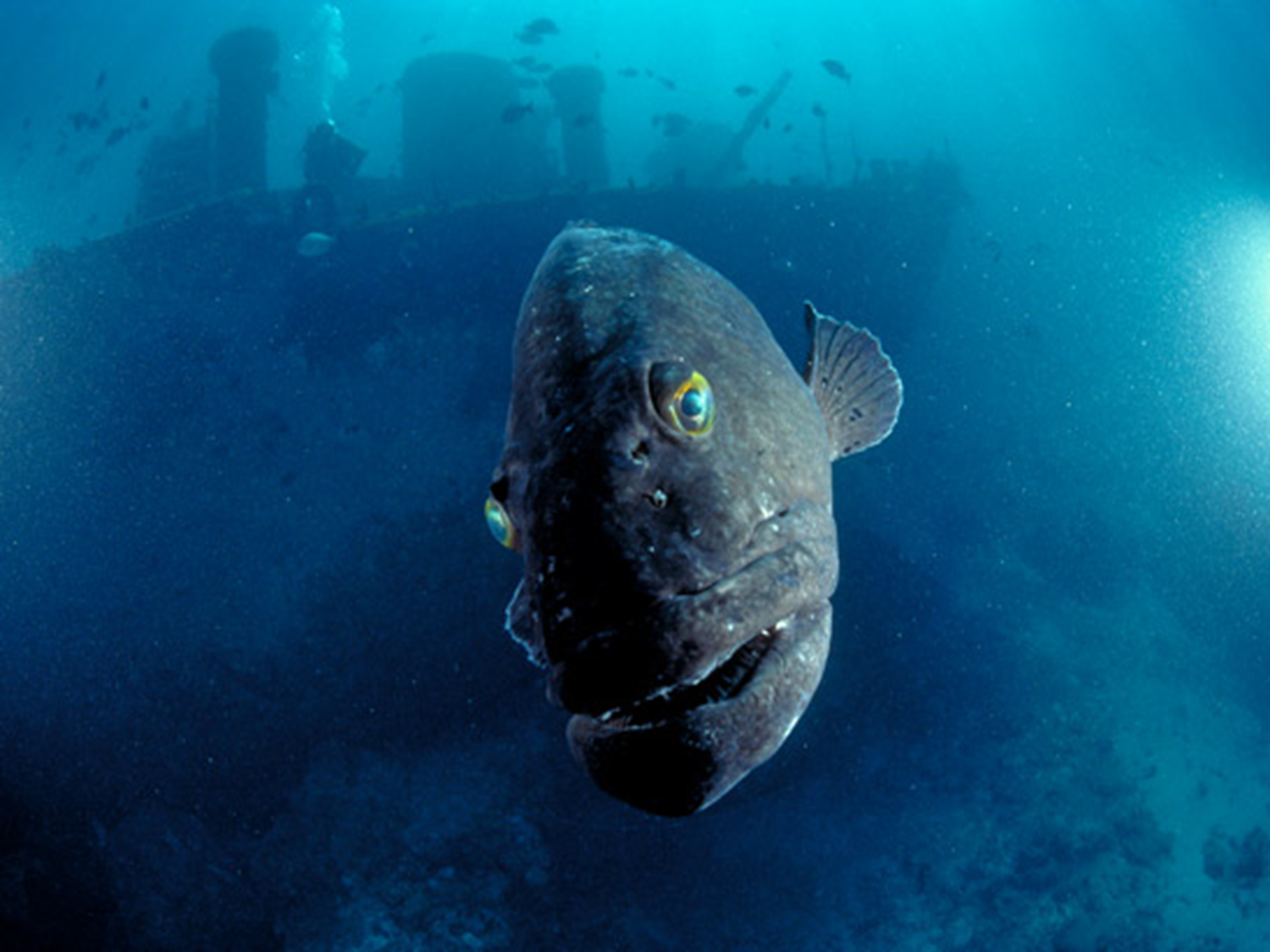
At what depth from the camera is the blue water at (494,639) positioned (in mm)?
9766

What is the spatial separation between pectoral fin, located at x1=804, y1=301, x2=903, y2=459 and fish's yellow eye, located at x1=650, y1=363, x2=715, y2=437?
152cm

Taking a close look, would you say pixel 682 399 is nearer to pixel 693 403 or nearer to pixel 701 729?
pixel 693 403

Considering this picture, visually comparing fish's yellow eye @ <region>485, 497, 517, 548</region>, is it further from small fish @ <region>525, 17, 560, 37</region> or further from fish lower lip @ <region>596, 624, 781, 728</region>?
small fish @ <region>525, 17, 560, 37</region>

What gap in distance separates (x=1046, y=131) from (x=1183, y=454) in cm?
2377

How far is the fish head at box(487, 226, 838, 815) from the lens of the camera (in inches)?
63.4

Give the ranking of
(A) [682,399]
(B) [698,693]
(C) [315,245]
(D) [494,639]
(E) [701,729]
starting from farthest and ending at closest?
(C) [315,245], (D) [494,639], (A) [682,399], (B) [698,693], (E) [701,729]

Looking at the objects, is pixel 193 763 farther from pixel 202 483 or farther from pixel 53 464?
pixel 53 464

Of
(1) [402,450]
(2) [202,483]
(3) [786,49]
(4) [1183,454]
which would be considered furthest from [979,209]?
(3) [786,49]

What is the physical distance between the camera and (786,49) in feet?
279

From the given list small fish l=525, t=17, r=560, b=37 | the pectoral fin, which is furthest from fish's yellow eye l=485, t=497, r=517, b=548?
small fish l=525, t=17, r=560, b=37

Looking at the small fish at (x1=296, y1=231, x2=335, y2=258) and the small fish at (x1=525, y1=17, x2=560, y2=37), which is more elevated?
the small fish at (x1=525, y1=17, x2=560, y2=37)

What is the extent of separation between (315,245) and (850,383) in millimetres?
14311

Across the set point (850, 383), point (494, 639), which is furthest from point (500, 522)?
point (494, 639)

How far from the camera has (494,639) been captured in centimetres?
995
